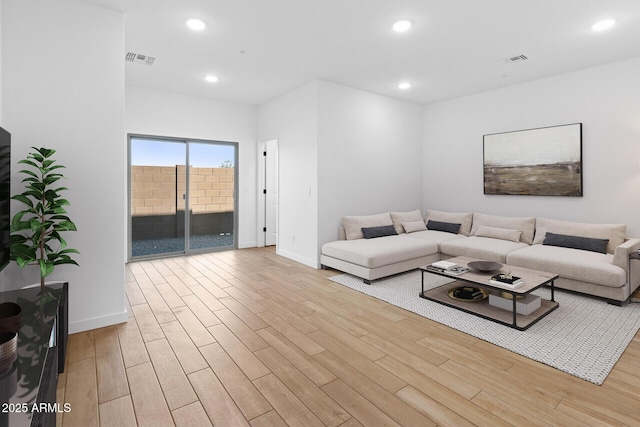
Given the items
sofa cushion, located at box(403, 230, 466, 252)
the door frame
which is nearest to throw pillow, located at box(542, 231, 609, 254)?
sofa cushion, located at box(403, 230, 466, 252)

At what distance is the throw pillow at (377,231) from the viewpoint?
499 centimetres

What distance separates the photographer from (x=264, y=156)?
21.4 feet

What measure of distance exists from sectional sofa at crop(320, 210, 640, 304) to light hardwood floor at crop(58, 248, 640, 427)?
2.93 ft

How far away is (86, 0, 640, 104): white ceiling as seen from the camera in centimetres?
294

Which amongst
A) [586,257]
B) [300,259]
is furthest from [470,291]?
[300,259]

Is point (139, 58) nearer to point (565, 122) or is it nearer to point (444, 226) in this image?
point (444, 226)

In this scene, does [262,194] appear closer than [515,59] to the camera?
No

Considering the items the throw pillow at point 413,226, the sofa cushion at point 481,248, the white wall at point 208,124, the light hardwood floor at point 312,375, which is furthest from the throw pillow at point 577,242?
the white wall at point 208,124

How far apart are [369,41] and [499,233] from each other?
321cm

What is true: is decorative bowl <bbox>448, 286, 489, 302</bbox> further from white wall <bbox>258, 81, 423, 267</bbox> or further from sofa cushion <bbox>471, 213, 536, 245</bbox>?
white wall <bbox>258, 81, 423, 267</bbox>

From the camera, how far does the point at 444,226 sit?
18.2 feet

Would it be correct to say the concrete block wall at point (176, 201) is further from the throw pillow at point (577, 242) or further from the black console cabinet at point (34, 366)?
the throw pillow at point (577, 242)

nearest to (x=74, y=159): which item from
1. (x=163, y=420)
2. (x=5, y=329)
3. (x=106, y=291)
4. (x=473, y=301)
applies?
(x=106, y=291)

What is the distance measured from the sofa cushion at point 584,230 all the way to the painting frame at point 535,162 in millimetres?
495
